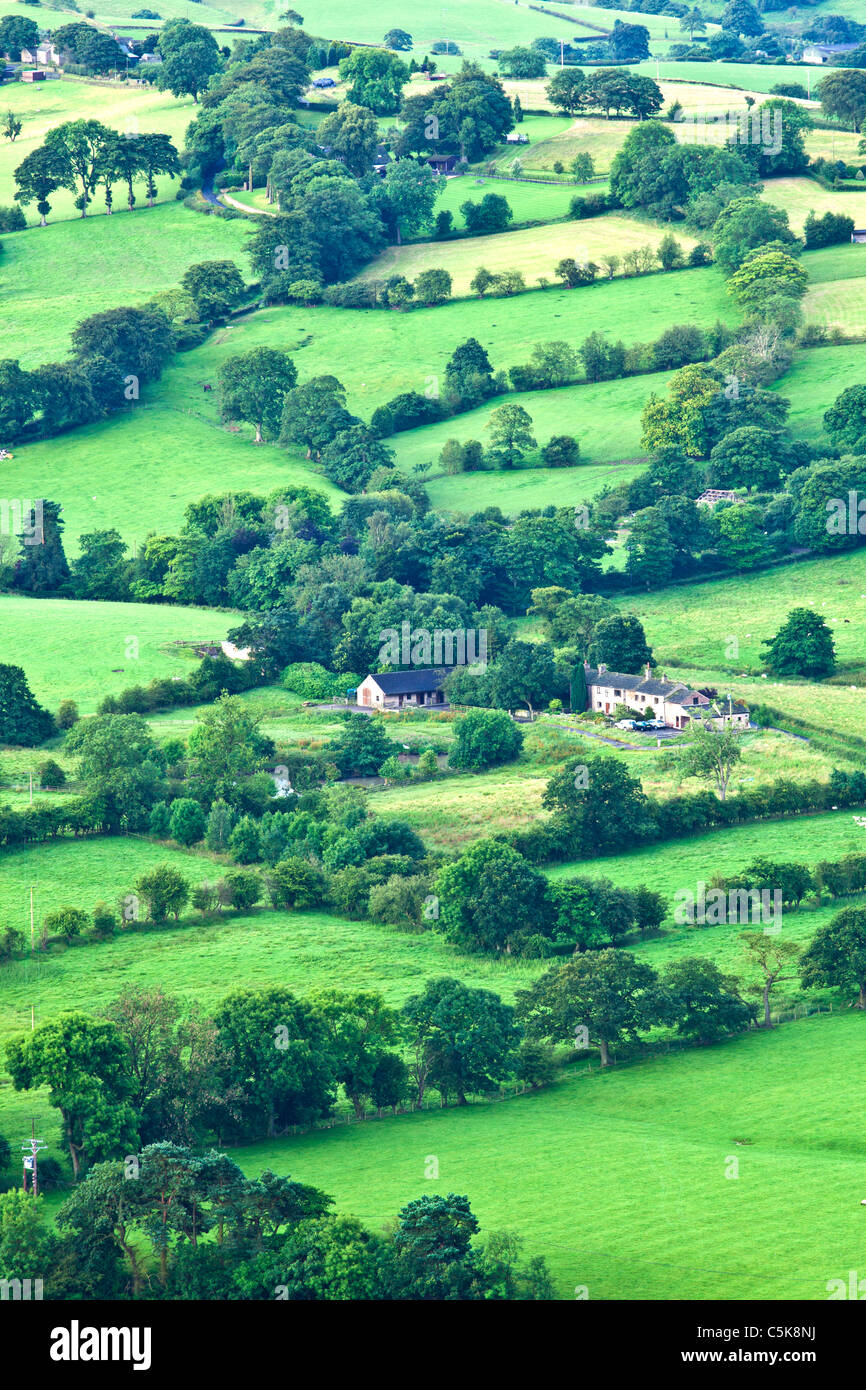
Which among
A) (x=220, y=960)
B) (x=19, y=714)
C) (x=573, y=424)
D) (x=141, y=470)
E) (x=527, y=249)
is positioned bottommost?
(x=141, y=470)

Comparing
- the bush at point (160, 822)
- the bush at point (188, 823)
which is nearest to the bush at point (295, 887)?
the bush at point (188, 823)

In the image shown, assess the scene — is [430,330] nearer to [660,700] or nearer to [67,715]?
[660,700]

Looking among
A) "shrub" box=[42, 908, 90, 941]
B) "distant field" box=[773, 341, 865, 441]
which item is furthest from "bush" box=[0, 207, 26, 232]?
"shrub" box=[42, 908, 90, 941]

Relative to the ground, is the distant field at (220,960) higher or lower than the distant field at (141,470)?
higher

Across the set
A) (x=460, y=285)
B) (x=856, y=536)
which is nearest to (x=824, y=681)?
(x=856, y=536)

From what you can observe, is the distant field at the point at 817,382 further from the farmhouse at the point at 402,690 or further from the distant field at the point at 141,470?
the farmhouse at the point at 402,690

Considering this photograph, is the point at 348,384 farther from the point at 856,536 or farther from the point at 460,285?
the point at 856,536

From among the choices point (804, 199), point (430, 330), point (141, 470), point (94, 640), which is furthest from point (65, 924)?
point (804, 199)
